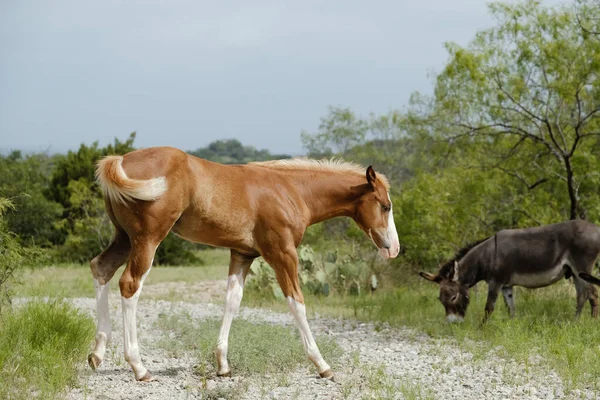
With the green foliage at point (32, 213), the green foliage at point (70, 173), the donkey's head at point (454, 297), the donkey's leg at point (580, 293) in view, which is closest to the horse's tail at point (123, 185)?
the donkey's head at point (454, 297)

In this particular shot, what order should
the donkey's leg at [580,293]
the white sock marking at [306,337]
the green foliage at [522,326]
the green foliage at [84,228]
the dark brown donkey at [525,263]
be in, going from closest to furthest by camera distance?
the white sock marking at [306,337], the green foliage at [522,326], the dark brown donkey at [525,263], the donkey's leg at [580,293], the green foliage at [84,228]

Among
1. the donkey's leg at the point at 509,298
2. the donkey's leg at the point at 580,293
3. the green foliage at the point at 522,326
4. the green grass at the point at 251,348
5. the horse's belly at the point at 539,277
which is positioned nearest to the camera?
the green grass at the point at 251,348

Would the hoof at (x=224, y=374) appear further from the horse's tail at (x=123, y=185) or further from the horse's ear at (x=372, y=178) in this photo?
the horse's ear at (x=372, y=178)

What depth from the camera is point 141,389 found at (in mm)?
6723

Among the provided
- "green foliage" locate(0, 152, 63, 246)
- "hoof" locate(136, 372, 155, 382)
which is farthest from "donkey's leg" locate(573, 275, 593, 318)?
"green foliage" locate(0, 152, 63, 246)

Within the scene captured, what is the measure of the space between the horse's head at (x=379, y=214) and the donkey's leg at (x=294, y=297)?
0.99m

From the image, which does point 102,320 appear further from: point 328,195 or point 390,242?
point 390,242

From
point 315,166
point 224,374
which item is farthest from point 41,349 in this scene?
point 315,166

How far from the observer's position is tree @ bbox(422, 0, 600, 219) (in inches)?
545

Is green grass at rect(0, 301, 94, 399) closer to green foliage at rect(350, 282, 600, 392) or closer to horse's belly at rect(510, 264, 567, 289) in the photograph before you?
green foliage at rect(350, 282, 600, 392)

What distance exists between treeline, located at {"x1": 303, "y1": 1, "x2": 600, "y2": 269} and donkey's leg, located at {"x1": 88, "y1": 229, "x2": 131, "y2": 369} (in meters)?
9.19

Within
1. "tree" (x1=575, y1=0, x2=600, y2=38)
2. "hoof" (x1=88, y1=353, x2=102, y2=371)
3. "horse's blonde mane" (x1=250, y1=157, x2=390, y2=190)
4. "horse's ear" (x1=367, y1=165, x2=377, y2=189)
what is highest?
"tree" (x1=575, y1=0, x2=600, y2=38)

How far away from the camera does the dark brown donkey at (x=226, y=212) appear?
261 inches

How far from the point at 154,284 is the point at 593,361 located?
39.6ft
